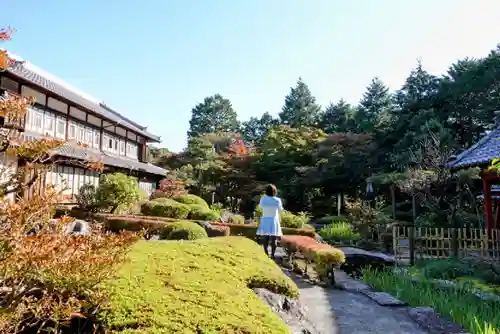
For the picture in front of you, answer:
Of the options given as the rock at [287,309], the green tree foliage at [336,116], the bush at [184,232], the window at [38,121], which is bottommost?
the rock at [287,309]

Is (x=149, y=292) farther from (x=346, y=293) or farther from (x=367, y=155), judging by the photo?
(x=367, y=155)

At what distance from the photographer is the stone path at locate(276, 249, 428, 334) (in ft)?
16.4

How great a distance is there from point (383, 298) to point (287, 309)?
294cm

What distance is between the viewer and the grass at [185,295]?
264 cm

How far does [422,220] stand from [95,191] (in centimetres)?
1387

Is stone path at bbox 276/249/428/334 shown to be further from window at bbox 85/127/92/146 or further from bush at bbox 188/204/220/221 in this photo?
window at bbox 85/127/92/146

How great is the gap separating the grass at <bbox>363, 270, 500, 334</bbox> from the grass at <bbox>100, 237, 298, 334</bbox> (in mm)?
2564

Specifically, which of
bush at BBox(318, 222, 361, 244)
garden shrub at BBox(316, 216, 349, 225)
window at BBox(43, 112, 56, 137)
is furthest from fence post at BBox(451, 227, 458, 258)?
window at BBox(43, 112, 56, 137)

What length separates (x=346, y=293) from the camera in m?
7.17

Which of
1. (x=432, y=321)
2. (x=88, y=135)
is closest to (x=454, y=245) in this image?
(x=432, y=321)

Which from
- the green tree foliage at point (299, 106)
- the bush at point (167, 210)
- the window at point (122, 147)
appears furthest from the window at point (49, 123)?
the green tree foliage at point (299, 106)

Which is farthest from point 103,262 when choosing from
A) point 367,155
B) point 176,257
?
point 367,155

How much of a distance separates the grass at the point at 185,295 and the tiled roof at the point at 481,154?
256 inches

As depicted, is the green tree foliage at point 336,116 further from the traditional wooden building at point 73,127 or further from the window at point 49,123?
the window at point 49,123
